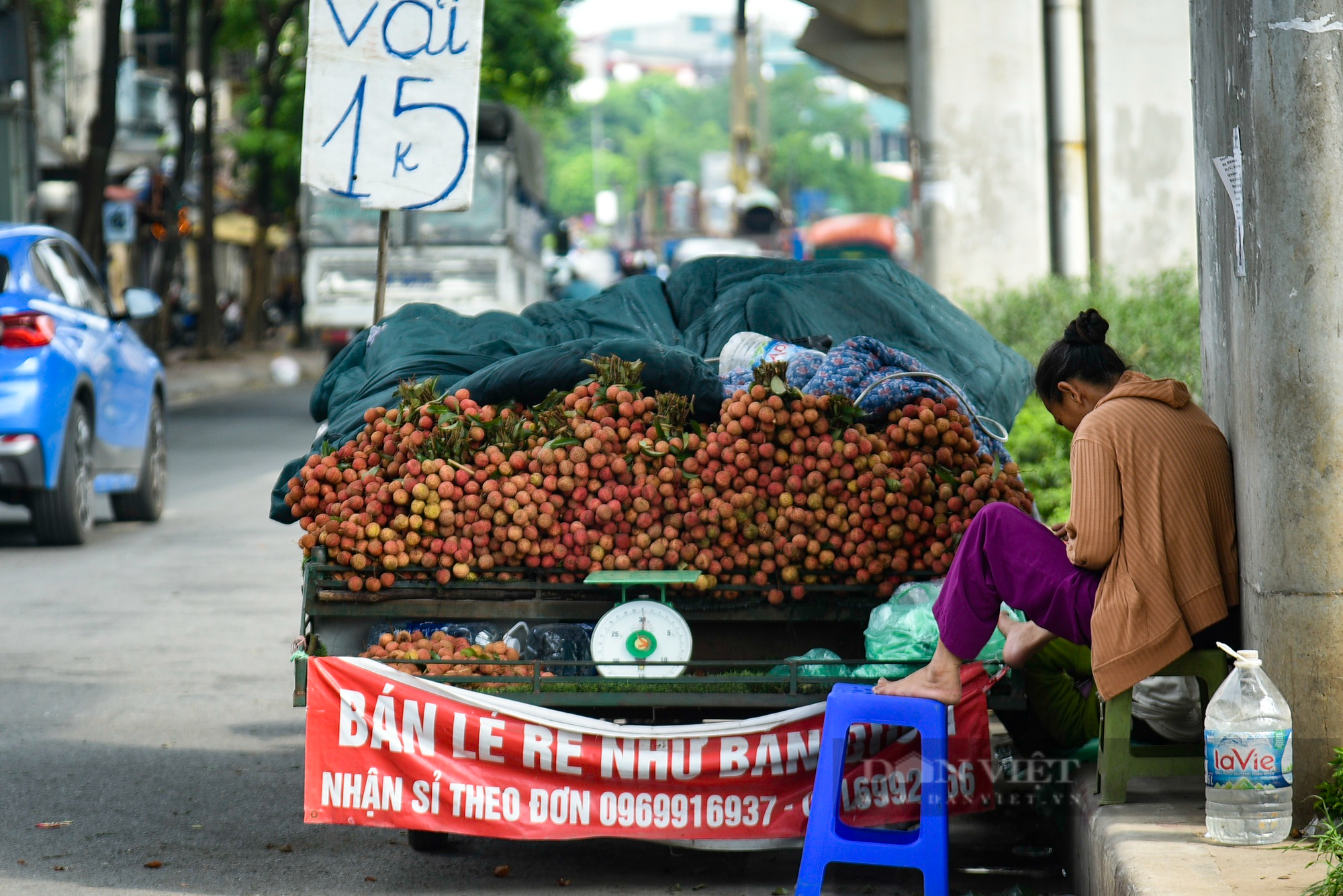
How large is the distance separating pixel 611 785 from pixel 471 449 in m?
1.02

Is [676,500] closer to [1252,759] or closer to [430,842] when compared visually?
[430,842]

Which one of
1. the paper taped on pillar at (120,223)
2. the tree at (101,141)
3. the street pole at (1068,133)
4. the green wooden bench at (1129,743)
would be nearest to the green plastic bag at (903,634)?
the green wooden bench at (1129,743)

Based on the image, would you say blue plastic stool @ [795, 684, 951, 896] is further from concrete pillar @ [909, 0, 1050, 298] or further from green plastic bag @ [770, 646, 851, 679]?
concrete pillar @ [909, 0, 1050, 298]

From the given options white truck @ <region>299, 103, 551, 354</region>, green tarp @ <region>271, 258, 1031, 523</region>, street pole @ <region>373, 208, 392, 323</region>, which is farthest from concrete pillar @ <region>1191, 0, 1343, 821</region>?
white truck @ <region>299, 103, 551, 354</region>

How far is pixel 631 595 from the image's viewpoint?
4.56m

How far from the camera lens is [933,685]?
418cm

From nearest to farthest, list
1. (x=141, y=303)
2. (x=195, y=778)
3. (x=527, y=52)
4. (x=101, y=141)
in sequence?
(x=195, y=778) < (x=141, y=303) < (x=101, y=141) < (x=527, y=52)

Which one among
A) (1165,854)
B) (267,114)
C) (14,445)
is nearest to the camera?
(1165,854)

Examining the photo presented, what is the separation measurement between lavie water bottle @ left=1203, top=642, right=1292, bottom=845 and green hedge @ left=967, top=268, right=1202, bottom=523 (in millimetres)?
4346

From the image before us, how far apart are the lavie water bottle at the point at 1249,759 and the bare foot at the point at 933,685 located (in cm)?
62

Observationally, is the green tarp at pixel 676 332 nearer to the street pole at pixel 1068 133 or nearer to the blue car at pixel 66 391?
the blue car at pixel 66 391

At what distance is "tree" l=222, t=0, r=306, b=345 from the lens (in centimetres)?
3134

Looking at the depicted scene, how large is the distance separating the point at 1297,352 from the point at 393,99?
348cm

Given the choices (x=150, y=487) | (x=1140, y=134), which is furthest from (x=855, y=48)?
(x=150, y=487)
